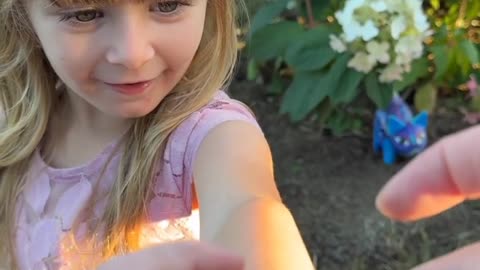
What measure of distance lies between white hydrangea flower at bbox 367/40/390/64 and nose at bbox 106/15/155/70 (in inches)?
44.5

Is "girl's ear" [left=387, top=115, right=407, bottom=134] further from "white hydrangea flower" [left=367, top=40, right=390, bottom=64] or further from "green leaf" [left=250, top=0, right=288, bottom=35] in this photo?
"green leaf" [left=250, top=0, right=288, bottom=35]

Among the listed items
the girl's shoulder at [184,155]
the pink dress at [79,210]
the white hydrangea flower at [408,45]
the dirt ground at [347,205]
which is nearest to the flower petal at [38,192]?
the pink dress at [79,210]

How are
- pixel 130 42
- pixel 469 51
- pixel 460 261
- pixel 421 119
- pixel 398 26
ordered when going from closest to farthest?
pixel 460 261, pixel 130 42, pixel 398 26, pixel 469 51, pixel 421 119

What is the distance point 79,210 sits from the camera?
4.72ft

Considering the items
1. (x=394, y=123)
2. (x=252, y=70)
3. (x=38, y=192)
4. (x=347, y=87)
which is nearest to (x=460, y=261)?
(x=38, y=192)

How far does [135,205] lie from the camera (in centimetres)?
140

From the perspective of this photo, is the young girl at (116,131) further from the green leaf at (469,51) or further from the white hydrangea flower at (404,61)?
the green leaf at (469,51)

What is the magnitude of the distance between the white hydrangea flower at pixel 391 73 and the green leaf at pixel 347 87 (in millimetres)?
56

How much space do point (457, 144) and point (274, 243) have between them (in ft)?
1.22

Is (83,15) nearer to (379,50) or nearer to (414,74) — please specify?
(379,50)

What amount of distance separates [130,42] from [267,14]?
4.58 ft

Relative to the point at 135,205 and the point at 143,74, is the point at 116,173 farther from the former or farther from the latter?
the point at 143,74

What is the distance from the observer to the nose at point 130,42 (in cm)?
116

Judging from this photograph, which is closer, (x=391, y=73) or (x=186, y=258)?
(x=186, y=258)
